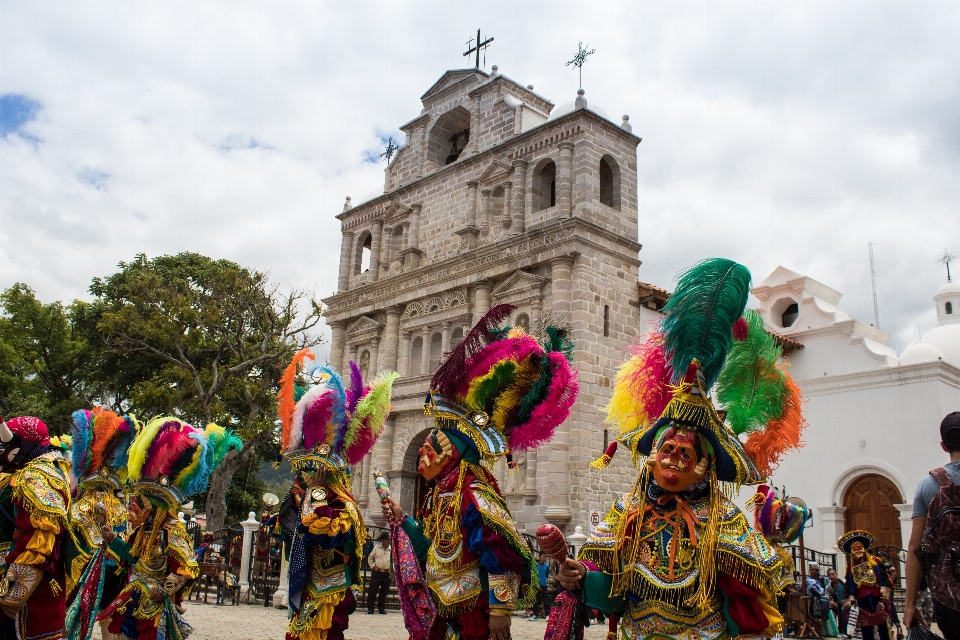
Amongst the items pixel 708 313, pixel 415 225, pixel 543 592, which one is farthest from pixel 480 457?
pixel 415 225

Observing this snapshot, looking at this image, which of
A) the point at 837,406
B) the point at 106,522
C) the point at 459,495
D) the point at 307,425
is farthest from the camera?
the point at 837,406

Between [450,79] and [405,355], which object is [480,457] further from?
[450,79]

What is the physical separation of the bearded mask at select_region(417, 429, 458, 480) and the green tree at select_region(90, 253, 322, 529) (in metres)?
20.1

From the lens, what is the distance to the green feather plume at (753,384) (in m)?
4.90

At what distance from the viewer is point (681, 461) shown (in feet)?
12.0

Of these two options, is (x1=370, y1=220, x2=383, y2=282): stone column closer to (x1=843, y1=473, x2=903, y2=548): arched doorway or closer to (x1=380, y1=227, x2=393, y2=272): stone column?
(x1=380, y1=227, x2=393, y2=272): stone column

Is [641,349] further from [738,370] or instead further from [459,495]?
[459,495]

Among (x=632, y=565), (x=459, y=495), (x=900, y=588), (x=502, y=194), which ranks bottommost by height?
(x=900, y=588)

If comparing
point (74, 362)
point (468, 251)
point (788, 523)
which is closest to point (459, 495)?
point (788, 523)

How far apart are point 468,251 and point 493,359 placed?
1523 centimetres

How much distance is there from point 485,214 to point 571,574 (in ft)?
58.5

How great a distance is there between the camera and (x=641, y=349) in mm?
4434

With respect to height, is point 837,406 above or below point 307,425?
above

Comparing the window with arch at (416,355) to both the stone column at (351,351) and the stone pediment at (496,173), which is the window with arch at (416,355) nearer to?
the stone column at (351,351)
